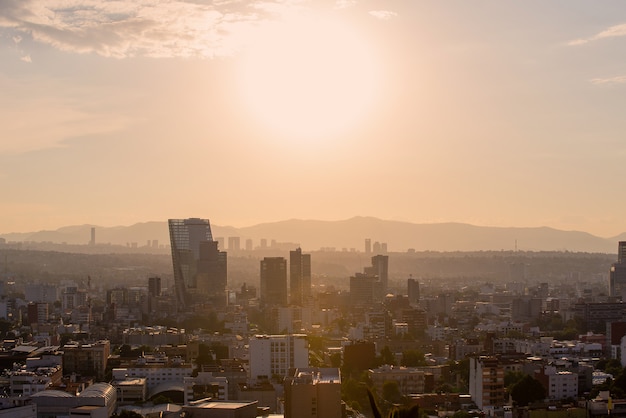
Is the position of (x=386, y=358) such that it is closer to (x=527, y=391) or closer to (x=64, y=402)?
(x=527, y=391)

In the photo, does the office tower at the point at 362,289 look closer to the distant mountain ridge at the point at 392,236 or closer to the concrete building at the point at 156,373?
the concrete building at the point at 156,373

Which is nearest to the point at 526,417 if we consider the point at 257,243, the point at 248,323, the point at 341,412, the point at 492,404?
the point at 492,404

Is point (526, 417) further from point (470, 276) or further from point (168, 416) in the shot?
point (470, 276)

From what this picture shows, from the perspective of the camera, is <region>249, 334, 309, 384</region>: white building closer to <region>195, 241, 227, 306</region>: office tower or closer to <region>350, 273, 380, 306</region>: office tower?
<region>350, 273, 380, 306</region>: office tower

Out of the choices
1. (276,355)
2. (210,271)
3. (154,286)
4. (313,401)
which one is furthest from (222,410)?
(210,271)

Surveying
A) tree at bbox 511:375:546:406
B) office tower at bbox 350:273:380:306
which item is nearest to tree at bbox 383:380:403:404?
tree at bbox 511:375:546:406

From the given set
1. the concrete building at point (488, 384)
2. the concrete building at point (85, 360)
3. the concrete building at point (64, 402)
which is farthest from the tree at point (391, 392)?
the concrete building at point (85, 360)
